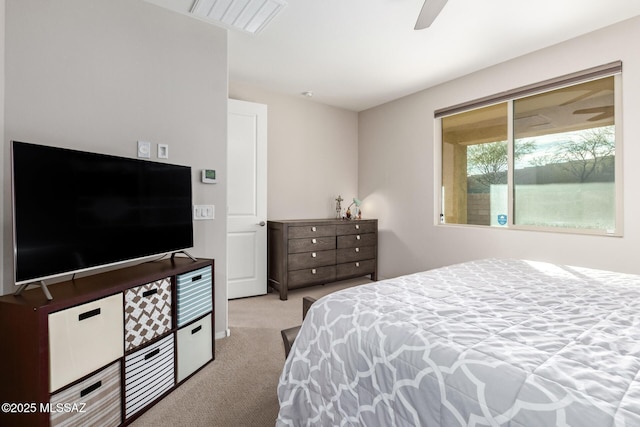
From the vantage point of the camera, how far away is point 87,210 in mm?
1589

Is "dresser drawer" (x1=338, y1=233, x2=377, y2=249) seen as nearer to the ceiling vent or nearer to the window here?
the window

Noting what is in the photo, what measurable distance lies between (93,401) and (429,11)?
256 centimetres

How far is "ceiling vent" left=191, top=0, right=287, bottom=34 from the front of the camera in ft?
7.31

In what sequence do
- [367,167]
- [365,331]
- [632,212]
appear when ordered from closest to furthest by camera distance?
[365,331]
[632,212]
[367,167]

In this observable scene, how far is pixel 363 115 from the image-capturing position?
15.9 ft

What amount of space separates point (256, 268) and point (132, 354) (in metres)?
2.08

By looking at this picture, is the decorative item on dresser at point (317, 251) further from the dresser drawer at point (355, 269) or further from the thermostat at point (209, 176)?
the thermostat at point (209, 176)

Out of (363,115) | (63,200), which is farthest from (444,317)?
(363,115)

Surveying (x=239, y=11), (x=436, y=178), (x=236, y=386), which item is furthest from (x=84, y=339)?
(x=436, y=178)

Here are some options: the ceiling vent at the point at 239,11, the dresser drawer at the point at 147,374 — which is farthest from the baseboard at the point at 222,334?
the ceiling vent at the point at 239,11

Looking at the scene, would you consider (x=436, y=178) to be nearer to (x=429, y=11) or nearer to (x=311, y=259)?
(x=311, y=259)

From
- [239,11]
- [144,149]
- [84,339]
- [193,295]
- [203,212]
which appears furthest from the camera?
[203,212]

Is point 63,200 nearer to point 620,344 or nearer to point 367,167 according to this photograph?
point 620,344

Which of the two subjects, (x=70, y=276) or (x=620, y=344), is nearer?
(x=620, y=344)
